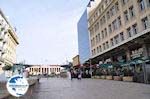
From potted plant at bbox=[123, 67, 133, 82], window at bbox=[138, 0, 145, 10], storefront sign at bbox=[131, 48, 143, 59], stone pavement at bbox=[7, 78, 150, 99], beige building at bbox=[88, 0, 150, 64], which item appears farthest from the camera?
storefront sign at bbox=[131, 48, 143, 59]

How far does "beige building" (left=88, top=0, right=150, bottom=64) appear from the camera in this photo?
33.5 metres

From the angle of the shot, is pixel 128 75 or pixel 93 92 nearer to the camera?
pixel 93 92

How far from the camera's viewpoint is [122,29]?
140 ft

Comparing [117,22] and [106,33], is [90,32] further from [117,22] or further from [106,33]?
[117,22]

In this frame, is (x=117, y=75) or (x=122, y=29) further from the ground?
(x=122, y=29)

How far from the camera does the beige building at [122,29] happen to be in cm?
3347

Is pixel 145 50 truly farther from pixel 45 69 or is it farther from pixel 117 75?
pixel 45 69

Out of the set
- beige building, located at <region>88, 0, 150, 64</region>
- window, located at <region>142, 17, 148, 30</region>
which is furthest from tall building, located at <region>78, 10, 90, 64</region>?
window, located at <region>142, 17, 148, 30</region>

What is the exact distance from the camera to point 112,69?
149 ft

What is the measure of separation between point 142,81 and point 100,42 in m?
31.5

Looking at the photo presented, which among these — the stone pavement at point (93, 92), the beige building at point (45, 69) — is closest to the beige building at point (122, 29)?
the stone pavement at point (93, 92)
